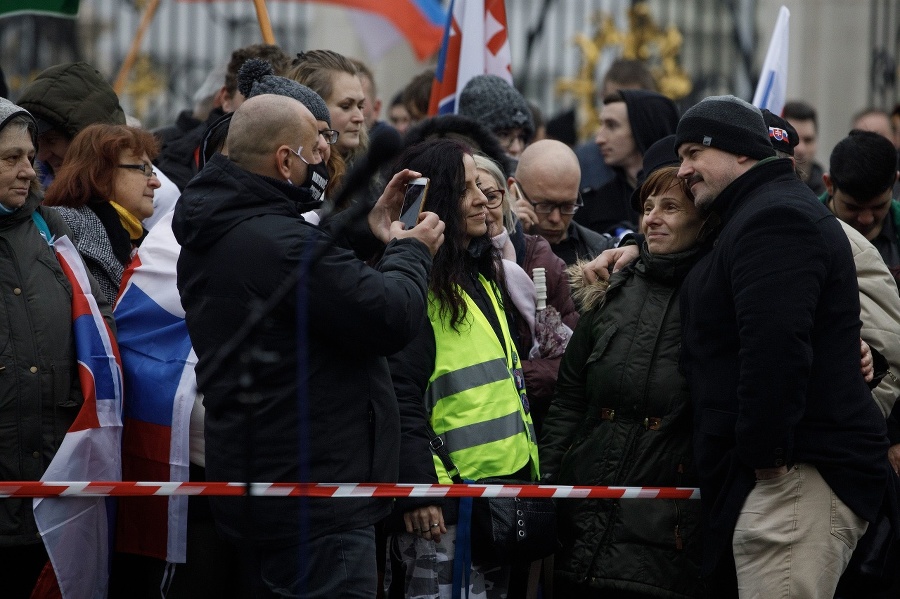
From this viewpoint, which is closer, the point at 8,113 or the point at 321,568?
the point at 321,568

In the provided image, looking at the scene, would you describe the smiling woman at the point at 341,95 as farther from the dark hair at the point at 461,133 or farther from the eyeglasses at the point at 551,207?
the eyeglasses at the point at 551,207

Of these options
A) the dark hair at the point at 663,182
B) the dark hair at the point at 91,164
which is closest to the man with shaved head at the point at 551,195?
the dark hair at the point at 663,182

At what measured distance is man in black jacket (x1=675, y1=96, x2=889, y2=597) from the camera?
13.1 ft

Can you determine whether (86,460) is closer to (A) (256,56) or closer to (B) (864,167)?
(A) (256,56)

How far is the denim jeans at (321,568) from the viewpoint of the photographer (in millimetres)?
3855

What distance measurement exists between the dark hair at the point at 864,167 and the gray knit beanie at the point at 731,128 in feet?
4.39

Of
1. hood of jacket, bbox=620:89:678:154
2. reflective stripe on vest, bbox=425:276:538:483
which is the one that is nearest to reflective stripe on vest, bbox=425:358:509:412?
reflective stripe on vest, bbox=425:276:538:483

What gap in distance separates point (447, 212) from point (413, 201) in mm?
389

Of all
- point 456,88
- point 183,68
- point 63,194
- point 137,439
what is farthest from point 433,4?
point 183,68

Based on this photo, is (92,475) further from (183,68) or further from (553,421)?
(183,68)

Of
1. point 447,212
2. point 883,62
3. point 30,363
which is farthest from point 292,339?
point 883,62

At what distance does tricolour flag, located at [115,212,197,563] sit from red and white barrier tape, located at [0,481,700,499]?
20cm

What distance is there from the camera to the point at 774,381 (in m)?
3.98

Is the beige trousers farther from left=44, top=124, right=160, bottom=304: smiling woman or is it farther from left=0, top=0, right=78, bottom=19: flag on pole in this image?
left=0, top=0, right=78, bottom=19: flag on pole
